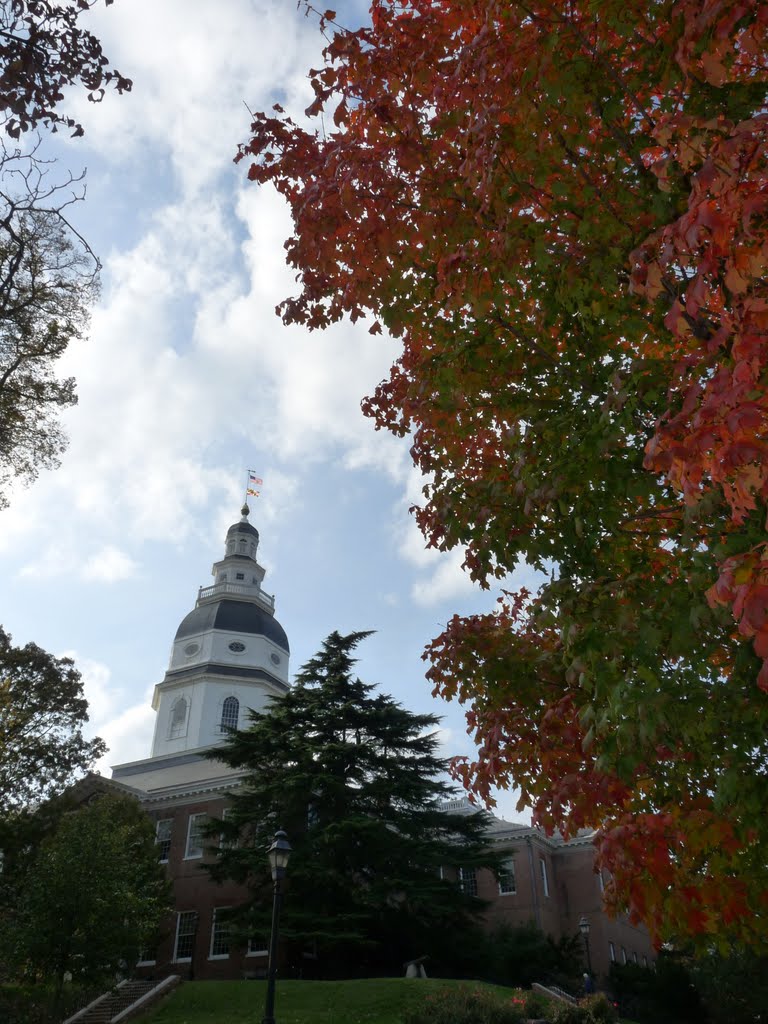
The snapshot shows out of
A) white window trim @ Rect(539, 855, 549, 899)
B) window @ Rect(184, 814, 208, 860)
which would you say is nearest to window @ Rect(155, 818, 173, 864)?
window @ Rect(184, 814, 208, 860)

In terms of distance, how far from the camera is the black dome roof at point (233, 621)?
57562 mm

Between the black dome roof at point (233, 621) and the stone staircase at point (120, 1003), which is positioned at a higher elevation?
the black dome roof at point (233, 621)

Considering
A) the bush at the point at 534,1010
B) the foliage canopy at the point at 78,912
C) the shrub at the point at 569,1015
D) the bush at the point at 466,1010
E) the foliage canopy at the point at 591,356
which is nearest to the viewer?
the foliage canopy at the point at 591,356

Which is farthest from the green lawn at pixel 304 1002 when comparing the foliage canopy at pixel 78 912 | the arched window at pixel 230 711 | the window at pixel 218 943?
the arched window at pixel 230 711

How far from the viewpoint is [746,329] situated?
343 centimetres

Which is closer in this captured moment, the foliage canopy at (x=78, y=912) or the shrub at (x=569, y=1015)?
the shrub at (x=569, y=1015)

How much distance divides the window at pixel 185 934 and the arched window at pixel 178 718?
1634 centimetres

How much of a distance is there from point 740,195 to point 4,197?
7.68 metres

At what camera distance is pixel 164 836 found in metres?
41.2

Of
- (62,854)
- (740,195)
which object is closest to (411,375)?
(740,195)

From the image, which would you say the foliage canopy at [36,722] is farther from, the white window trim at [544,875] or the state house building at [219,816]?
the white window trim at [544,875]

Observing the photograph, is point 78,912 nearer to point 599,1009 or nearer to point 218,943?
point 218,943

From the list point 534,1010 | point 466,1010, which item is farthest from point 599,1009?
point 466,1010

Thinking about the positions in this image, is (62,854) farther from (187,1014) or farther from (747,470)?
(747,470)
